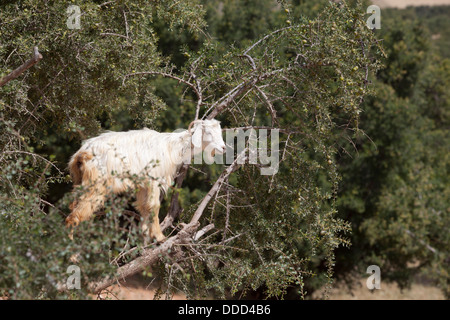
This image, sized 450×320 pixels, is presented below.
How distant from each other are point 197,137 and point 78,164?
4.36 ft

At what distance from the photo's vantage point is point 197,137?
20.7 feet

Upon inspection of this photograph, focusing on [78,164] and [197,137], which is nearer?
[78,164]

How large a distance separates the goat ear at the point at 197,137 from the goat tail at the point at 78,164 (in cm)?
115

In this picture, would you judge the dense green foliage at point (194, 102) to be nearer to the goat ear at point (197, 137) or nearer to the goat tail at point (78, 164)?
the goat tail at point (78, 164)

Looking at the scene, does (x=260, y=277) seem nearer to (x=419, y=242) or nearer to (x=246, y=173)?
(x=246, y=173)

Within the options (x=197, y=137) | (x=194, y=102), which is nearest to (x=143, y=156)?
(x=197, y=137)

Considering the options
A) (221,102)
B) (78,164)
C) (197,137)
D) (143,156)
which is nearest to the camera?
(78,164)

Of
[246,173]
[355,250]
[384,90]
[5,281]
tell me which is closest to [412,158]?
[384,90]

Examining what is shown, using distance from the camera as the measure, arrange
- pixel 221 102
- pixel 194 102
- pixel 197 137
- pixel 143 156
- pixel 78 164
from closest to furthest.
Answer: pixel 78 164 → pixel 143 156 → pixel 197 137 → pixel 221 102 → pixel 194 102

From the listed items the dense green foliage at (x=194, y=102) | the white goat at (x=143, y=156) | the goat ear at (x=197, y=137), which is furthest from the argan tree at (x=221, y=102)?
the goat ear at (x=197, y=137)

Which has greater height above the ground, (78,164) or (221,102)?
(221,102)

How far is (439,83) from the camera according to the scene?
22938 millimetres

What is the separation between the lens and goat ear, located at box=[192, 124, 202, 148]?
20.7ft

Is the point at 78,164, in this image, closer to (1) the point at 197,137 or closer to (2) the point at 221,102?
(1) the point at 197,137
